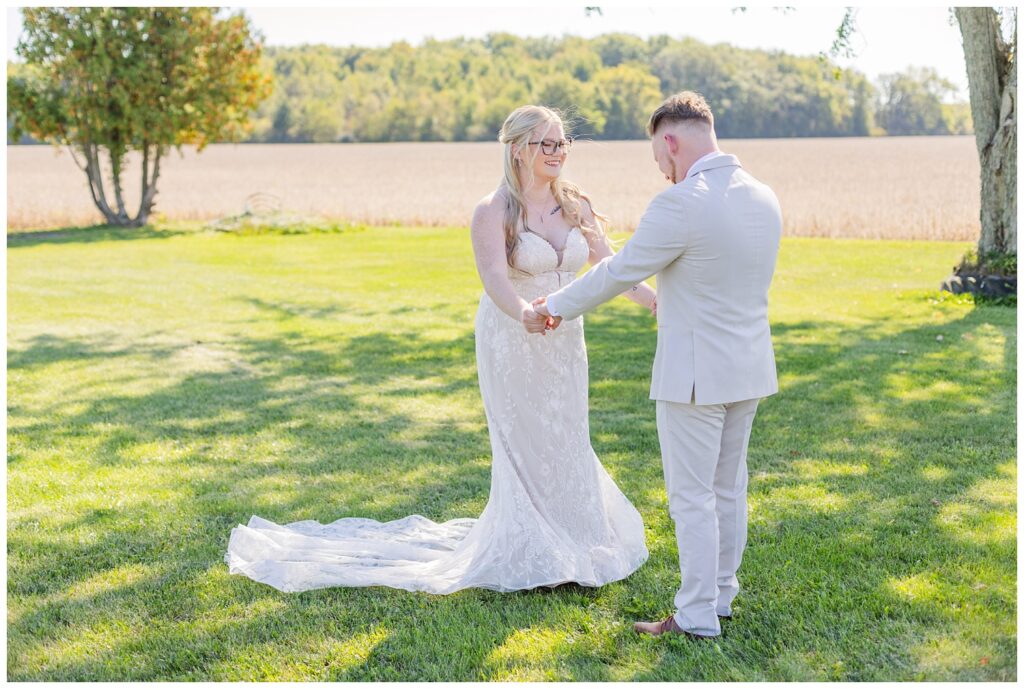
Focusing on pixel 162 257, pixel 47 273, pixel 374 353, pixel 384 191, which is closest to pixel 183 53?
pixel 162 257

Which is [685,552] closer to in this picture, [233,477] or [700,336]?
[700,336]

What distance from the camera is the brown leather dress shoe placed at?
426cm

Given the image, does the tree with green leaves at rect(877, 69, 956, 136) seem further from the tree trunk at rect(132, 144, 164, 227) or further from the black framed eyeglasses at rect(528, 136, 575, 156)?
the black framed eyeglasses at rect(528, 136, 575, 156)

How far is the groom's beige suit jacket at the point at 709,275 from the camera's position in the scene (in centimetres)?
384

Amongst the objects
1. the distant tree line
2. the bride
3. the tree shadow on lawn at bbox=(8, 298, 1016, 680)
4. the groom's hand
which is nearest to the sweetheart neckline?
the bride

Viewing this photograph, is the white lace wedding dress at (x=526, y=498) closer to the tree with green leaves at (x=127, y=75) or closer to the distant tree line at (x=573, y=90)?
the tree with green leaves at (x=127, y=75)

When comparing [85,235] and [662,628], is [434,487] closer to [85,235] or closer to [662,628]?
[662,628]

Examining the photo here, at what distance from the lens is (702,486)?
13.5ft

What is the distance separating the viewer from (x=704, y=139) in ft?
13.1

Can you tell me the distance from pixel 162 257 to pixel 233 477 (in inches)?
514

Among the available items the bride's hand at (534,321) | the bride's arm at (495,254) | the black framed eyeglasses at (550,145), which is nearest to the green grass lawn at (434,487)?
the bride's hand at (534,321)

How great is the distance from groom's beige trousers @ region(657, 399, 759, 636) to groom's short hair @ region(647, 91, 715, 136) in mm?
1125

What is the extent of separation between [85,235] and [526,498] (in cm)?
2025

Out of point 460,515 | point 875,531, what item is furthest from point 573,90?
point 875,531
